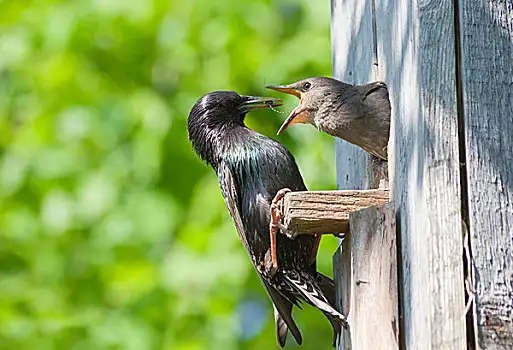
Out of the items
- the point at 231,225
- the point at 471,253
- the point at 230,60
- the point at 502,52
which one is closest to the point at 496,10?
the point at 502,52

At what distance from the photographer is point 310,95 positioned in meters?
3.19

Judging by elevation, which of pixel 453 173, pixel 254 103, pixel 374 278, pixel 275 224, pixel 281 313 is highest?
pixel 254 103

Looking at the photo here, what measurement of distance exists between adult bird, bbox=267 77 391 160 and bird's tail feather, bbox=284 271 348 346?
477mm

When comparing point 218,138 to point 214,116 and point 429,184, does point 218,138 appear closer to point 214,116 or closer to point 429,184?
point 214,116

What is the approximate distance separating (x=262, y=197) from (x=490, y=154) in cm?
132

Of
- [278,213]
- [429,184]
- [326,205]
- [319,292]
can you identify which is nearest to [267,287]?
[319,292]

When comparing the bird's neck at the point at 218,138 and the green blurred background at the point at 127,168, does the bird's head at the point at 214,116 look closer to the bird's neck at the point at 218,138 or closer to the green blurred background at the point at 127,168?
the bird's neck at the point at 218,138

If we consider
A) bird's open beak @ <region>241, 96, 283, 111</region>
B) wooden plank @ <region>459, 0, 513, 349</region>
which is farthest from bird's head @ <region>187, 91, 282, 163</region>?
wooden plank @ <region>459, 0, 513, 349</region>

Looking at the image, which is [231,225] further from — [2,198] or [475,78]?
[475,78]

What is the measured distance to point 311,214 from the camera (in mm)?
2686

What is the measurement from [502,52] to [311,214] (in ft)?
2.12

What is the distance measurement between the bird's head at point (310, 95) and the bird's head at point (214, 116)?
39cm

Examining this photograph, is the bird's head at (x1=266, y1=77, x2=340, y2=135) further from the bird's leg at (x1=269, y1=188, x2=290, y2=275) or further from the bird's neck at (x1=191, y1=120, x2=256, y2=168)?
the bird's neck at (x1=191, y1=120, x2=256, y2=168)

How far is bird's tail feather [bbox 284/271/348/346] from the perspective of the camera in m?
2.98
